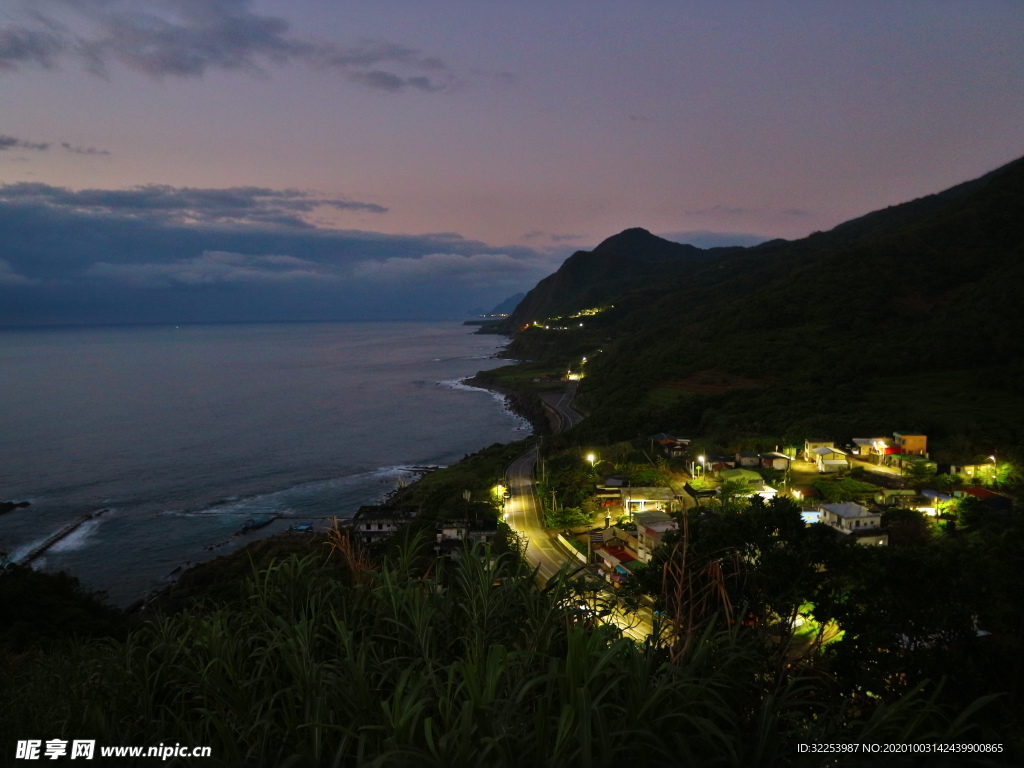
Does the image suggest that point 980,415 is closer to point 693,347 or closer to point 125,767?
point 693,347

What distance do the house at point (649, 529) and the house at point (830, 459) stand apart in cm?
900

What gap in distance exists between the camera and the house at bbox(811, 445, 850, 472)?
1994 centimetres

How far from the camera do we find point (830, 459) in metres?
20.3

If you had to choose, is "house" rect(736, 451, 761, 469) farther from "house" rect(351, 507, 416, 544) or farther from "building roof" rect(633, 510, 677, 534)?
"house" rect(351, 507, 416, 544)

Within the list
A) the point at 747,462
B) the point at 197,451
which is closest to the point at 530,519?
the point at 747,462

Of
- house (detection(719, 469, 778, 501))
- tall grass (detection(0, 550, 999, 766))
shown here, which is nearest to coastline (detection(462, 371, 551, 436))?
house (detection(719, 469, 778, 501))

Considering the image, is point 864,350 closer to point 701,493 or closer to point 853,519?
point 701,493

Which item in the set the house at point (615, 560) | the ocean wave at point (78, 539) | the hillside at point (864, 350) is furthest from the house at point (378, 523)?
the hillside at point (864, 350)

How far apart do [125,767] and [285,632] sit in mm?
851

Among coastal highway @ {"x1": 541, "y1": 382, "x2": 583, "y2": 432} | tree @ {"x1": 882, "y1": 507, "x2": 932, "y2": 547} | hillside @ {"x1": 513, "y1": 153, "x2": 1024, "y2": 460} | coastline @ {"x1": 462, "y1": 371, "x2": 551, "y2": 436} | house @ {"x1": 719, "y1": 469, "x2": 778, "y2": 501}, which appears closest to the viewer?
tree @ {"x1": 882, "y1": 507, "x2": 932, "y2": 547}

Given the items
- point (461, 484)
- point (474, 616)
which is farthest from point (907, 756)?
point (461, 484)

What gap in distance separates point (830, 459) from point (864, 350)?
62.4 ft

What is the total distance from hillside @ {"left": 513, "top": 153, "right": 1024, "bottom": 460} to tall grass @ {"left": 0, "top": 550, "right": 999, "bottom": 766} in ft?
71.8

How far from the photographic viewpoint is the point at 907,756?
2.40 m
